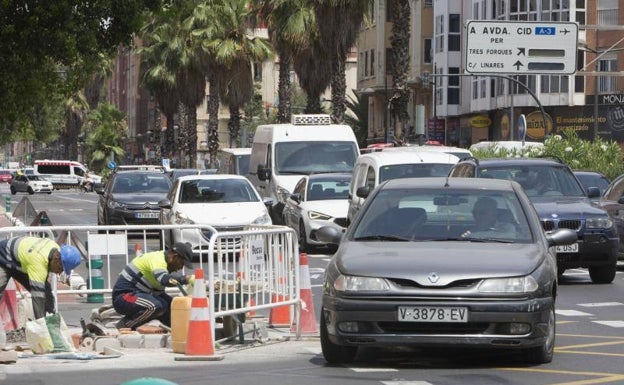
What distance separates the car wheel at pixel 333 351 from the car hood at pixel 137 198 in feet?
72.5

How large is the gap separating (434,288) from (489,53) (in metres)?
33.6

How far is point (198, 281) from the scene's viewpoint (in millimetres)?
12547

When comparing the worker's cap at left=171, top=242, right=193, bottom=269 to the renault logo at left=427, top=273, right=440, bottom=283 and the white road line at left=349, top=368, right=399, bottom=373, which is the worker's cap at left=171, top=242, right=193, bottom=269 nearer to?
the white road line at left=349, top=368, right=399, bottom=373

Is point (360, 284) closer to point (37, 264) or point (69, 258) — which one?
point (69, 258)

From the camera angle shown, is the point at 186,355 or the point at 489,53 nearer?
the point at 186,355

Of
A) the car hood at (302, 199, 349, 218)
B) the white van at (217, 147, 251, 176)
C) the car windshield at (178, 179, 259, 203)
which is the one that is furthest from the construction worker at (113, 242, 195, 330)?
the white van at (217, 147, 251, 176)

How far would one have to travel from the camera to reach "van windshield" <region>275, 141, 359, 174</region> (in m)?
34.1

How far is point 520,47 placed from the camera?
146 feet

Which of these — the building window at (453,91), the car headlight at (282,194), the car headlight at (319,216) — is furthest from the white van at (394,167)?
the building window at (453,91)

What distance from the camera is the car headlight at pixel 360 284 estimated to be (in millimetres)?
11375

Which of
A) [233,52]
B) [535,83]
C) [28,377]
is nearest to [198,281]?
[28,377]

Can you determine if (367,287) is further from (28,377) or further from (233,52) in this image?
(233,52)

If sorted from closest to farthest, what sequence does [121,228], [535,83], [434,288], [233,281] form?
[434,288] → [233,281] → [121,228] → [535,83]

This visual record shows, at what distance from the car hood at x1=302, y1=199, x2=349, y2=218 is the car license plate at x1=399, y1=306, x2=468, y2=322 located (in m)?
18.1
